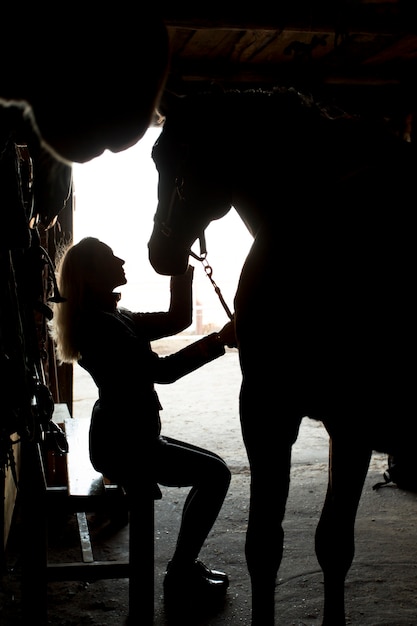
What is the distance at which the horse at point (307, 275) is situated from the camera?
1.80 metres

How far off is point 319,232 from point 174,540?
249 centimetres

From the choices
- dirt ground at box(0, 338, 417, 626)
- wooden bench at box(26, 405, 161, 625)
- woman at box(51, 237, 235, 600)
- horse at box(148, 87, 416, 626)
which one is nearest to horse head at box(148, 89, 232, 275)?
horse at box(148, 87, 416, 626)

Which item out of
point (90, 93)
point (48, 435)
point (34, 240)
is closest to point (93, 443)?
point (48, 435)

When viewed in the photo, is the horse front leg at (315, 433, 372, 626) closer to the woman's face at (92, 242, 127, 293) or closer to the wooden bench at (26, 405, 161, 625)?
the wooden bench at (26, 405, 161, 625)

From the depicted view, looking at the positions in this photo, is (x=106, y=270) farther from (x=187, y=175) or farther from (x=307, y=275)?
(x=307, y=275)

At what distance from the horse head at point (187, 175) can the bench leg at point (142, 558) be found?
3.34 feet

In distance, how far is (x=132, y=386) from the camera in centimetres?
271

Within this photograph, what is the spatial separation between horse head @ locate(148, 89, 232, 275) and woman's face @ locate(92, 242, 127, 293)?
0.53 meters

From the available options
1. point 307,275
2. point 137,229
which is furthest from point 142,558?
point 137,229

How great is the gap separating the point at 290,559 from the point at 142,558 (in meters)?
1.12

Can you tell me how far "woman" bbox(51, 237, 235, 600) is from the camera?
2.69 m

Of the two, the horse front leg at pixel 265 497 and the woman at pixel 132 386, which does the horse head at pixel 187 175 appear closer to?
the woman at pixel 132 386

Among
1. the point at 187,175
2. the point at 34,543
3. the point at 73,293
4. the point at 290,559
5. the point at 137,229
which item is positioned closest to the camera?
the point at 187,175

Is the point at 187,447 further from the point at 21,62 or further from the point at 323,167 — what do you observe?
the point at 21,62
